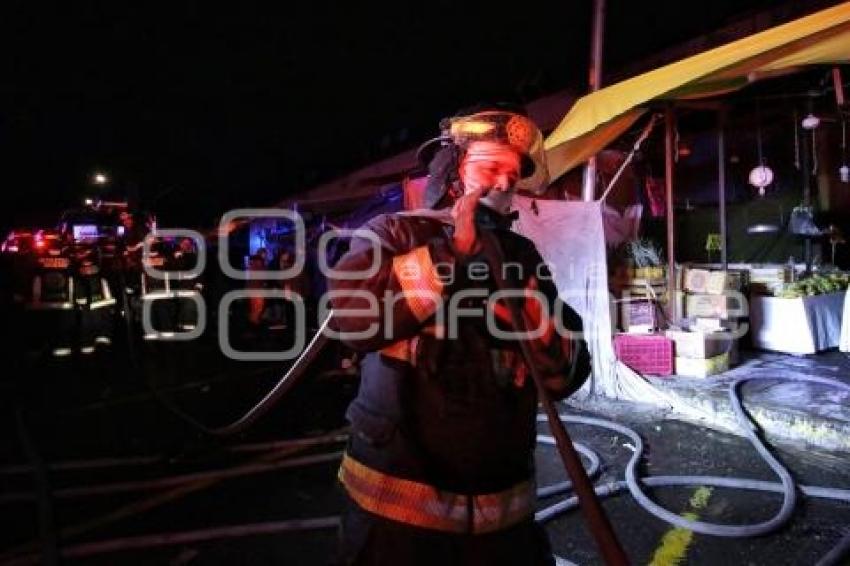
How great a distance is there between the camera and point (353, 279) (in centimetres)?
194

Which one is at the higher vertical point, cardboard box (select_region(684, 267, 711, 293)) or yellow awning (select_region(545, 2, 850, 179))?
yellow awning (select_region(545, 2, 850, 179))

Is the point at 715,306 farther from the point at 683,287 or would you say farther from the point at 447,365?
the point at 447,365

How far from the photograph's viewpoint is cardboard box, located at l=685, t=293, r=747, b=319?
345 inches

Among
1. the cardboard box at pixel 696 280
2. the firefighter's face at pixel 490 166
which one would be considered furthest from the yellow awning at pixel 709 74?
the firefighter's face at pixel 490 166

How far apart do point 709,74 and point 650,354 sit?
397 centimetres

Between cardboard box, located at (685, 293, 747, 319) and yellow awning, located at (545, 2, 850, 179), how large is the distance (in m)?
2.81

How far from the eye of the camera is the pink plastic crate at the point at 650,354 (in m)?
8.27

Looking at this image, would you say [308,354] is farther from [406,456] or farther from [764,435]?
[764,435]

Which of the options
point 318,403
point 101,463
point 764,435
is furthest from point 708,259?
point 101,463

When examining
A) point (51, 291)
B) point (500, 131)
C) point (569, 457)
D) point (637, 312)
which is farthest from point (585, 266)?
point (51, 291)

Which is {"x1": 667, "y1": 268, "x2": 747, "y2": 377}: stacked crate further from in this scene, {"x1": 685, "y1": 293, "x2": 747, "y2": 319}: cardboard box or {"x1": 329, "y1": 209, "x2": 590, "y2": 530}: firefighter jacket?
{"x1": 329, "y1": 209, "x2": 590, "y2": 530}: firefighter jacket

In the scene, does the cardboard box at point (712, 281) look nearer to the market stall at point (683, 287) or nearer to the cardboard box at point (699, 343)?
the market stall at point (683, 287)

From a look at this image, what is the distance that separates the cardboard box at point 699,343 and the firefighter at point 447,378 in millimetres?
6838

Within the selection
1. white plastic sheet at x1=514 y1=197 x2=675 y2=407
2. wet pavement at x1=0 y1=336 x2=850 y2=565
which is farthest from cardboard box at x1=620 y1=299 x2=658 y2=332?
wet pavement at x1=0 y1=336 x2=850 y2=565
